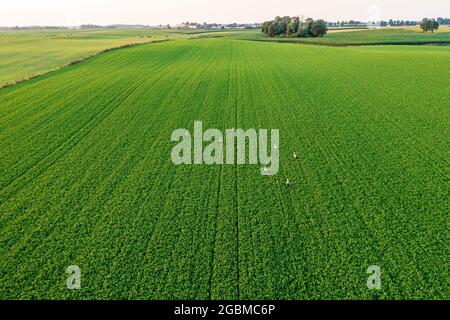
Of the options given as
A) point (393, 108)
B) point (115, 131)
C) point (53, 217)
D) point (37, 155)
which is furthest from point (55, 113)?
point (393, 108)

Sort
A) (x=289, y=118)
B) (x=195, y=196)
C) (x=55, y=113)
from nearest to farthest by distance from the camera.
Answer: (x=195, y=196), (x=289, y=118), (x=55, y=113)

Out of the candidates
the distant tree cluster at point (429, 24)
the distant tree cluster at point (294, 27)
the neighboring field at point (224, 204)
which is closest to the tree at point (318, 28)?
the distant tree cluster at point (294, 27)

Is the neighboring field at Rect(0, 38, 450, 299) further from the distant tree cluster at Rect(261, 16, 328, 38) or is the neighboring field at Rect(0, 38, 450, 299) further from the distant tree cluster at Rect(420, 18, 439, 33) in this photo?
the distant tree cluster at Rect(420, 18, 439, 33)

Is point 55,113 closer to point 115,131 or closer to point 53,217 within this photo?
point 115,131

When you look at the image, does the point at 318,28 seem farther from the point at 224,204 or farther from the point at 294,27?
the point at 224,204

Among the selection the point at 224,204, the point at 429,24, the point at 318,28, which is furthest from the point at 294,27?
the point at 224,204
